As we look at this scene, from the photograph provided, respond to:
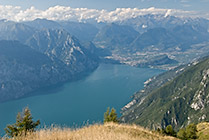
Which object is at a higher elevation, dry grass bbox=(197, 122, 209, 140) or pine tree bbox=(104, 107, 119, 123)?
pine tree bbox=(104, 107, 119, 123)

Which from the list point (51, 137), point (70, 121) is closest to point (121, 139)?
point (51, 137)

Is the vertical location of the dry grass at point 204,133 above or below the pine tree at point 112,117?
below

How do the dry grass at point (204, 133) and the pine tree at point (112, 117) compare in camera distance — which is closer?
the dry grass at point (204, 133)

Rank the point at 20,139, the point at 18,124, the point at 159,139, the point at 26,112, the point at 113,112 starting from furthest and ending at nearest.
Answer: the point at 113,112
the point at 18,124
the point at 26,112
the point at 159,139
the point at 20,139

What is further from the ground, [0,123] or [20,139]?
[0,123]

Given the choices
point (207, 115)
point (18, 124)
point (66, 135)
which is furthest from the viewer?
point (207, 115)

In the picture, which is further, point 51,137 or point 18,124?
point 18,124

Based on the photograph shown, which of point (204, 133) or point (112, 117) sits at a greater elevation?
point (112, 117)

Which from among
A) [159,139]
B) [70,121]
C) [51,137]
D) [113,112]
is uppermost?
[70,121]

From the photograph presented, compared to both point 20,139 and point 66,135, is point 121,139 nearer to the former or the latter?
point 66,135

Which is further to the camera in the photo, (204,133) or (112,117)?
(112,117)

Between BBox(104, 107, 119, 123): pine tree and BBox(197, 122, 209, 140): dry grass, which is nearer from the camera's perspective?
BBox(197, 122, 209, 140): dry grass
